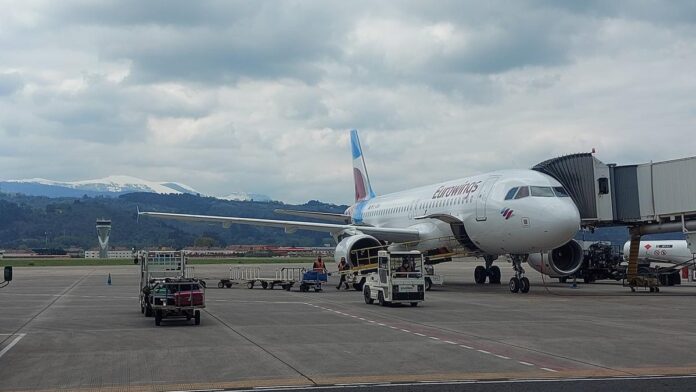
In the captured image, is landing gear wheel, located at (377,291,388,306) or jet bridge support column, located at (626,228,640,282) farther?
jet bridge support column, located at (626,228,640,282)

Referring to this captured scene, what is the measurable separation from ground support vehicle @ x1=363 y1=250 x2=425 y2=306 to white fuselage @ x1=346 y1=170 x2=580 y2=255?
4.16 m

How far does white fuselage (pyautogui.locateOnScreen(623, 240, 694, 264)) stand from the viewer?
60.6m

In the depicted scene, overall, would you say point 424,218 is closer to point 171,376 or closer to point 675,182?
point 675,182

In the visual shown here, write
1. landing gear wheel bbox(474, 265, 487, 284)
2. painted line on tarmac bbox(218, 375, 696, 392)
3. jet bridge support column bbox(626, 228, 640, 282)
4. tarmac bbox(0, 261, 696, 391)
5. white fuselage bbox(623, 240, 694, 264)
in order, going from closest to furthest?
painted line on tarmac bbox(218, 375, 696, 392) < tarmac bbox(0, 261, 696, 391) < jet bridge support column bbox(626, 228, 640, 282) < landing gear wheel bbox(474, 265, 487, 284) < white fuselage bbox(623, 240, 694, 264)

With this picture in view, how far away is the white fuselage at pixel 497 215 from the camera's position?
28.5m

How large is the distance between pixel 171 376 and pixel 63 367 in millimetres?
2311

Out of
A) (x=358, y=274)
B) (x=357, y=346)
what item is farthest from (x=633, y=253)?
(x=357, y=346)

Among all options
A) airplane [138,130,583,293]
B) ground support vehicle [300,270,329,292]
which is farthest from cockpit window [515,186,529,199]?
ground support vehicle [300,270,329,292]

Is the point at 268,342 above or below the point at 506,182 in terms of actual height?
below

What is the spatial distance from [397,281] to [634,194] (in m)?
12.6

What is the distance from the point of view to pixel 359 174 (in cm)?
5444

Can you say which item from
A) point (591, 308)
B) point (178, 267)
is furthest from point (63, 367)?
point (591, 308)

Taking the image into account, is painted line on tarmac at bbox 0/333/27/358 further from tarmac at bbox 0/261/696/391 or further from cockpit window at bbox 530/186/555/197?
cockpit window at bbox 530/186/555/197

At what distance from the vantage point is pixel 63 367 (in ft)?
43.3
